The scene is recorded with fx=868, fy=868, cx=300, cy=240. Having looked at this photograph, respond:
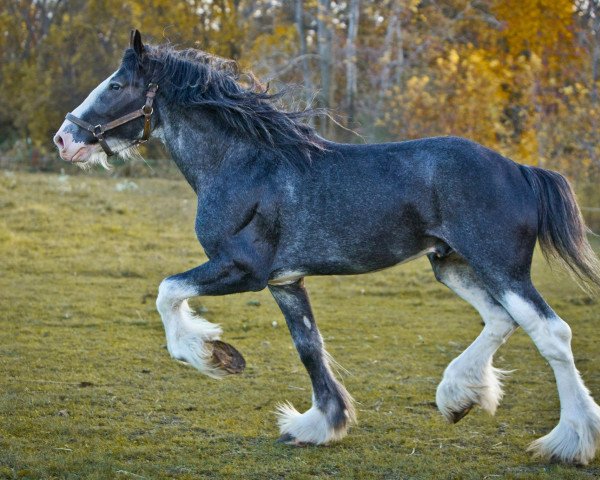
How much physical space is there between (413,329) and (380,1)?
1845 cm

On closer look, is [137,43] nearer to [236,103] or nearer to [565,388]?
[236,103]

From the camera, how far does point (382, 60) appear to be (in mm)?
21938

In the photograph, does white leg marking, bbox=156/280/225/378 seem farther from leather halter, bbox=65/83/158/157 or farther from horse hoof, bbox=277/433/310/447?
leather halter, bbox=65/83/158/157

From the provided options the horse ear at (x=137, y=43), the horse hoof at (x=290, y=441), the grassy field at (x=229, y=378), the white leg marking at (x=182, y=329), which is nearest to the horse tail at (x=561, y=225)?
the grassy field at (x=229, y=378)

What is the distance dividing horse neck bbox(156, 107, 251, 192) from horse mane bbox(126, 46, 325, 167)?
0.06 meters

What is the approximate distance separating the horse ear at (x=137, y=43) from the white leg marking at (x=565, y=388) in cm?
259

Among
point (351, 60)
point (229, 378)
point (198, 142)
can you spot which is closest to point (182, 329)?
point (198, 142)

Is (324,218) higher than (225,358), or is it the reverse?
(324,218)

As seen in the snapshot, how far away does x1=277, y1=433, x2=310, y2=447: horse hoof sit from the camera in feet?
17.3

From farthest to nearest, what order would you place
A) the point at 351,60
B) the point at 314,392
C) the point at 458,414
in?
the point at 351,60 < the point at 314,392 < the point at 458,414

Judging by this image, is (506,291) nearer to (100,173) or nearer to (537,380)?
(537,380)

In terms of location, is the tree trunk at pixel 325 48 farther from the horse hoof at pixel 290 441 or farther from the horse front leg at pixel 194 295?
the horse front leg at pixel 194 295

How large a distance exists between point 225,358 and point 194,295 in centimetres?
44

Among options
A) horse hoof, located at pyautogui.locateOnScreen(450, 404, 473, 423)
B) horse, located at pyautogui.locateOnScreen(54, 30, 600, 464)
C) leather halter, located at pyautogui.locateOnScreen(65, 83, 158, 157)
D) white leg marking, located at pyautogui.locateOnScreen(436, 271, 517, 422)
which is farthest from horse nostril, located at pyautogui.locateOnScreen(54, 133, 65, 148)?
horse hoof, located at pyautogui.locateOnScreen(450, 404, 473, 423)
